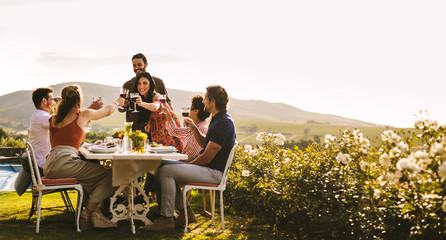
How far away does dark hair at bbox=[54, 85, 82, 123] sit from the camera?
4234 millimetres

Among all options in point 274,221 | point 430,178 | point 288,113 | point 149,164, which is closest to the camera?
point 430,178

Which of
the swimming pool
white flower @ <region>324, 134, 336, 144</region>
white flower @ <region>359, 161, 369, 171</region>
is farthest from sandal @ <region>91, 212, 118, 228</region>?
the swimming pool

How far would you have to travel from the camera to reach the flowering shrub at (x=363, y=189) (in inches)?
108

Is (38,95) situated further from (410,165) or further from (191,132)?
(410,165)

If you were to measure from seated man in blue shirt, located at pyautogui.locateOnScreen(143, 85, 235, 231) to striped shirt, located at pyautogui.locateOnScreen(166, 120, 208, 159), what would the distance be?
1.80 feet

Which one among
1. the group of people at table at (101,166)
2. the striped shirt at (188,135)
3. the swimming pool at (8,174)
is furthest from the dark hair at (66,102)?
the swimming pool at (8,174)

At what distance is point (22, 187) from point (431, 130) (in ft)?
14.2

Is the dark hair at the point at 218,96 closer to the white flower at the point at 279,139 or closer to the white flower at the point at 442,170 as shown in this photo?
the white flower at the point at 279,139

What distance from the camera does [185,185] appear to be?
429 centimetres

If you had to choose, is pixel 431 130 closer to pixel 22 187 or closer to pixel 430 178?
pixel 430 178

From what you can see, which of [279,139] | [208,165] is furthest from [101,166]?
[279,139]

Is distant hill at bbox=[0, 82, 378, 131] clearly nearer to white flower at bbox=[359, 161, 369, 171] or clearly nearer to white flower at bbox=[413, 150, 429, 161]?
white flower at bbox=[359, 161, 369, 171]

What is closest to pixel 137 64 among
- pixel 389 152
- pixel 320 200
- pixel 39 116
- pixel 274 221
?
pixel 39 116

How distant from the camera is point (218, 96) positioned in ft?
14.7
